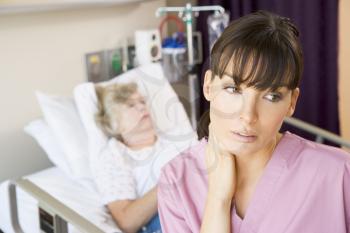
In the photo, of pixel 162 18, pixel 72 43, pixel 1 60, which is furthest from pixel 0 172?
pixel 162 18

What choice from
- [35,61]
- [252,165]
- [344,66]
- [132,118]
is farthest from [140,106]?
[344,66]

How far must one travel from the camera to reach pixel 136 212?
67.2 inches

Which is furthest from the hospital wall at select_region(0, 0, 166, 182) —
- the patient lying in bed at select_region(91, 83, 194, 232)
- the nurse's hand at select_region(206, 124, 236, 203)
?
the nurse's hand at select_region(206, 124, 236, 203)

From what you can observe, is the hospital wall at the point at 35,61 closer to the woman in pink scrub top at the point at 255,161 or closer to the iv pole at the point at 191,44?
the iv pole at the point at 191,44

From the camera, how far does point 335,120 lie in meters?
2.67

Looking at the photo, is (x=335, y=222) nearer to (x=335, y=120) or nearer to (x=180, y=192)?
(x=180, y=192)

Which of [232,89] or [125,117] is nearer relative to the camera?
[232,89]

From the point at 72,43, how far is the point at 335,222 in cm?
167

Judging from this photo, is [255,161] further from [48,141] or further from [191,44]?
[191,44]

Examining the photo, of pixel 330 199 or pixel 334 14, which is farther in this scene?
pixel 334 14

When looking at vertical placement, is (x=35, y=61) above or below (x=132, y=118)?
above

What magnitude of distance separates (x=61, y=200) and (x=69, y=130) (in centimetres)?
35

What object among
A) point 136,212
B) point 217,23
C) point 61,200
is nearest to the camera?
point 136,212

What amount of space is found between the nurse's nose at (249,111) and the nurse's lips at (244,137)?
3cm
